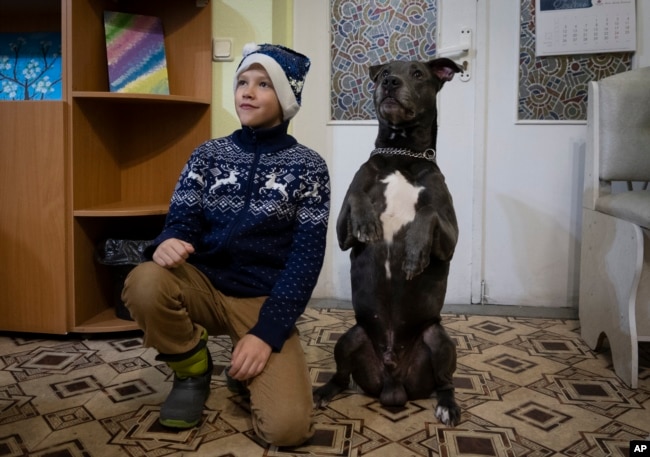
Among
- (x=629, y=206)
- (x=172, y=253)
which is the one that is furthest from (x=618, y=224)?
(x=172, y=253)

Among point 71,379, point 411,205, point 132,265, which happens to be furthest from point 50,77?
point 411,205

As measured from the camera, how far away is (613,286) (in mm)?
1979

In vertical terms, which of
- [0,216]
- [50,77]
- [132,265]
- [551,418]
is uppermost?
[50,77]

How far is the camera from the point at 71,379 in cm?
178

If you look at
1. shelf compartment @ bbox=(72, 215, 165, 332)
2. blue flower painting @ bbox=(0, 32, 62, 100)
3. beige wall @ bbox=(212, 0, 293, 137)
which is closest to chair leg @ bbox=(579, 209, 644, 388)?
beige wall @ bbox=(212, 0, 293, 137)

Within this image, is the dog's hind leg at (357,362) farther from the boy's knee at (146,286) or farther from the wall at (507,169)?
the wall at (507,169)

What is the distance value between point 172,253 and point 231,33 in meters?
1.38

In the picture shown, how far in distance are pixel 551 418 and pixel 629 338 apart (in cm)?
47

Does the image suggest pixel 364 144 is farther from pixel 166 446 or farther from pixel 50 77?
pixel 166 446

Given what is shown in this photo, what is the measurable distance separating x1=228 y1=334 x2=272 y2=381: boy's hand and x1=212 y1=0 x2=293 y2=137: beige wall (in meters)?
1.30

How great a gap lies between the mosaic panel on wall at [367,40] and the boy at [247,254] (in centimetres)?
108

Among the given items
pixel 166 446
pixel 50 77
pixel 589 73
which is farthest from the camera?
pixel 589 73

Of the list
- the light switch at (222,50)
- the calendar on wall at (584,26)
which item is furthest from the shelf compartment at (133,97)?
the calendar on wall at (584,26)

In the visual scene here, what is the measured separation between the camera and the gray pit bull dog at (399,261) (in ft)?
5.17
